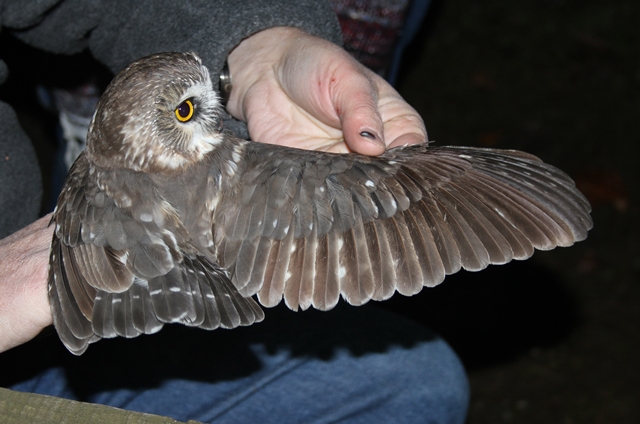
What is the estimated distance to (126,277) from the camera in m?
2.25

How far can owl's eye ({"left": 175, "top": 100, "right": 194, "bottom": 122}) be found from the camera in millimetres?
2451

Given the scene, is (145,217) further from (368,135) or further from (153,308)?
(368,135)

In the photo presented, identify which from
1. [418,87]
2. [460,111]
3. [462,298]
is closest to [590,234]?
[462,298]

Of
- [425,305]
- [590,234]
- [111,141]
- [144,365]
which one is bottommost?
[425,305]

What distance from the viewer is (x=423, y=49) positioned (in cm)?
724

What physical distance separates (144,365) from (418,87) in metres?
4.88

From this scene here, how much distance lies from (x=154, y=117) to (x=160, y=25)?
Answer: 92cm

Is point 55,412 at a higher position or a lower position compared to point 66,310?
higher

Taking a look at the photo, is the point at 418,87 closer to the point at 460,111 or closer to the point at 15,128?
the point at 460,111

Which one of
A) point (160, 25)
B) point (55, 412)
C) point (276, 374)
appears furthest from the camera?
point (160, 25)

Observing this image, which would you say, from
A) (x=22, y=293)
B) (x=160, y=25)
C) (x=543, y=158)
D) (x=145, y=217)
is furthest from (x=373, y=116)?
(x=543, y=158)

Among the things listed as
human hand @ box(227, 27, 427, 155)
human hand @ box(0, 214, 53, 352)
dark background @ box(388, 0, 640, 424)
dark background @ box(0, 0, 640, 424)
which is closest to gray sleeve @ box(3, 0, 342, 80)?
human hand @ box(227, 27, 427, 155)

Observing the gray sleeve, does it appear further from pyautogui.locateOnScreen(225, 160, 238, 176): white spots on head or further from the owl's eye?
pyautogui.locateOnScreen(225, 160, 238, 176): white spots on head

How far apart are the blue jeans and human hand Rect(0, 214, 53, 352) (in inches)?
16.8
